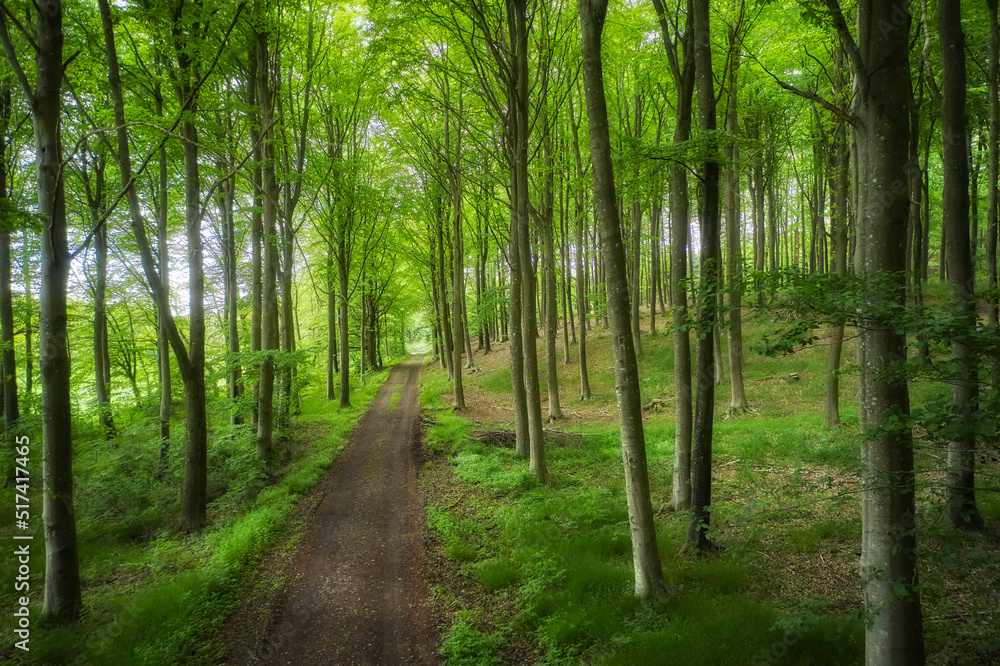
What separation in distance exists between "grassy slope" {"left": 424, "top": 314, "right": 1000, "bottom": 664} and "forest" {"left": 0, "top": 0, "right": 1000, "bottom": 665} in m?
0.05

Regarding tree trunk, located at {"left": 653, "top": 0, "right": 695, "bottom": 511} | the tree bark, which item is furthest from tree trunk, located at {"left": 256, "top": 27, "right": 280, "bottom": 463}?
tree trunk, located at {"left": 653, "top": 0, "right": 695, "bottom": 511}

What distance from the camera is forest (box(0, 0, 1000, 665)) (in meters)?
3.25

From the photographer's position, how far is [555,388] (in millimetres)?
13469

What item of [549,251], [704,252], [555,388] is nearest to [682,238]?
[704,252]

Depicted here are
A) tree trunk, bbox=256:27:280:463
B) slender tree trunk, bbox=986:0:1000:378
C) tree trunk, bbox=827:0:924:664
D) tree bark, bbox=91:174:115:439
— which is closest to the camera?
tree trunk, bbox=827:0:924:664

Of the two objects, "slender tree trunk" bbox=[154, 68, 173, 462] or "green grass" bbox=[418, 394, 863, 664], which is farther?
"slender tree trunk" bbox=[154, 68, 173, 462]

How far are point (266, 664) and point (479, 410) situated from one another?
11.7 metres

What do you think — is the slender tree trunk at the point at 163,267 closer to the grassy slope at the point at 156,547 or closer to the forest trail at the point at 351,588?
the grassy slope at the point at 156,547

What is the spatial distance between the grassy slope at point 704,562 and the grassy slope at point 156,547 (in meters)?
2.87

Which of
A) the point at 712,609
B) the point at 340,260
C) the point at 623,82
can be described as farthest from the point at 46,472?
the point at 623,82

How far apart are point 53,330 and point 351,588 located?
15.9ft

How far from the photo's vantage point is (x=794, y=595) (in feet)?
15.4

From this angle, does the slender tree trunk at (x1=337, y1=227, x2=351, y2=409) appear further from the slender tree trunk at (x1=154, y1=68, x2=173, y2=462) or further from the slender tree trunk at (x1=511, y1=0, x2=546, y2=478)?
the slender tree trunk at (x1=511, y1=0, x2=546, y2=478)

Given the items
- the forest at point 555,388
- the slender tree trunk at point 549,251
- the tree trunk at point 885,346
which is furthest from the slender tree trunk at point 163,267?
the tree trunk at point 885,346
